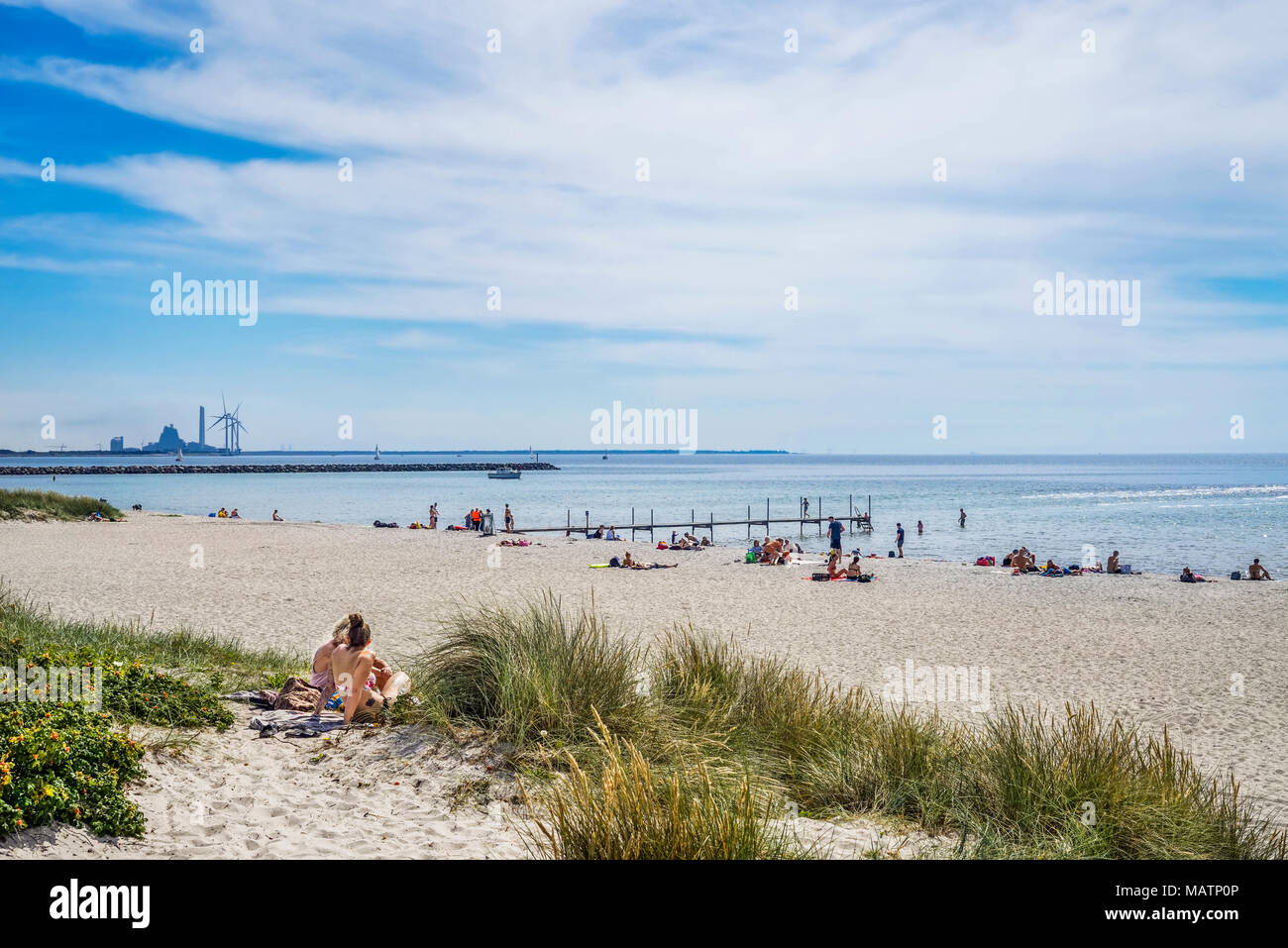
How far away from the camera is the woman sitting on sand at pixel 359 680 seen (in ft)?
23.2

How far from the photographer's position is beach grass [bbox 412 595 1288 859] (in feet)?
13.4

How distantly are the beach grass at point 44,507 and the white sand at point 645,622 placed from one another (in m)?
3.05

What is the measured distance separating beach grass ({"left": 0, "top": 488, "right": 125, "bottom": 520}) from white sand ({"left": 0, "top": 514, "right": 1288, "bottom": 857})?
120 inches

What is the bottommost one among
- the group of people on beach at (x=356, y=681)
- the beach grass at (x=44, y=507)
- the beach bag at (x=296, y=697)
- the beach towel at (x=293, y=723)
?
the beach towel at (x=293, y=723)

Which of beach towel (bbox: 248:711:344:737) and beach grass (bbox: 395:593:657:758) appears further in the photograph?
beach towel (bbox: 248:711:344:737)

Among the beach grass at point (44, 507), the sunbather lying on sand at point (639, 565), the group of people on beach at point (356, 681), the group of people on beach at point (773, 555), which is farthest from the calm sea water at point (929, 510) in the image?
the group of people on beach at point (356, 681)

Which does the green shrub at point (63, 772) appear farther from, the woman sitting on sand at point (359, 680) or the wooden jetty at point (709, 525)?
the wooden jetty at point (709, 525)

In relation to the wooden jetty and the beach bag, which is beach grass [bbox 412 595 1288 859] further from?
the wooden jetty

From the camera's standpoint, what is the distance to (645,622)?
16750mm

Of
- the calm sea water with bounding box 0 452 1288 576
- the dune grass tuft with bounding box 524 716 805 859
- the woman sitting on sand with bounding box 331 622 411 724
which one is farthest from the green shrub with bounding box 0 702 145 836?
the calm sea water with bounding box 0 452 1288 576

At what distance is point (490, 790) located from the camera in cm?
562
